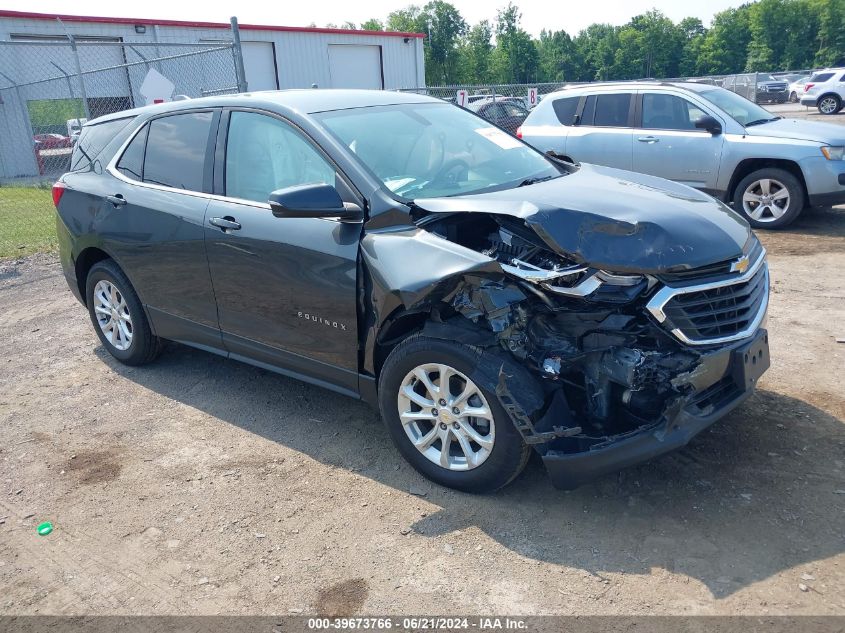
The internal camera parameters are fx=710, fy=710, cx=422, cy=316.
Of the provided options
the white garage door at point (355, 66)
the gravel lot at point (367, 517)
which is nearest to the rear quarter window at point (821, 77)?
the white garage door at point (355, 66)

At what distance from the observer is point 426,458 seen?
355cm

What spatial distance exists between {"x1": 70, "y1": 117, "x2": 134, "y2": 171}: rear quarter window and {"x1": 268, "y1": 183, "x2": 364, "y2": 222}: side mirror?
2.29 m

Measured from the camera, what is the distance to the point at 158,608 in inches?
114

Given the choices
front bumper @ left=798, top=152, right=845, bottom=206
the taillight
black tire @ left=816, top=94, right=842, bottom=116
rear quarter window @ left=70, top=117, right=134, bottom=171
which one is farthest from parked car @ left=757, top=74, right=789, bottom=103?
the taillight

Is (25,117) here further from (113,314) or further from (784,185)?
(784,185)

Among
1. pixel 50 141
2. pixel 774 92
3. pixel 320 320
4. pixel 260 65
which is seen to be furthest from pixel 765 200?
A: pixel 774 92

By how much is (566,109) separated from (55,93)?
57.5ft

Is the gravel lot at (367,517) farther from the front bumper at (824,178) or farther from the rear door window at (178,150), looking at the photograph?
the front bumper at (824,178)

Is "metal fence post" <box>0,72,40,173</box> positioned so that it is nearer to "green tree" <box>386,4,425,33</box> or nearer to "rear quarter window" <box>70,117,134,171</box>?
"rear quarter window" <box>70,117,134,171</box>

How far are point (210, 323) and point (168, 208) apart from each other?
79cm

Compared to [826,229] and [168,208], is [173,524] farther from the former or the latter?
[826,229]

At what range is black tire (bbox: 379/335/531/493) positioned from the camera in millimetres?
3215

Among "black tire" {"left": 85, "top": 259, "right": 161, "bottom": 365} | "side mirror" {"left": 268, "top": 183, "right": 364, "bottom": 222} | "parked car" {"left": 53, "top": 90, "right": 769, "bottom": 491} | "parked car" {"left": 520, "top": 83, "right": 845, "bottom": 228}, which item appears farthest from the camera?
"parked car" {"left": 520, "top": 83, "right": 845, "bottom": 228}

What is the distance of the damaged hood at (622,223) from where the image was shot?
314 cm
